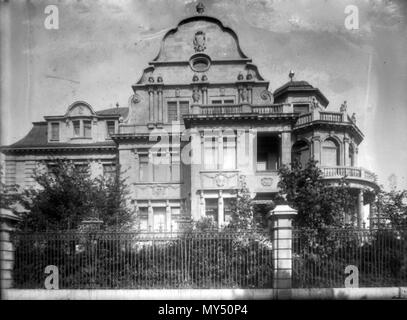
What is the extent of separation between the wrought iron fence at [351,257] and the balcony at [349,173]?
1192 cm

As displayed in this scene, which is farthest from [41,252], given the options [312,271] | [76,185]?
[312,271]

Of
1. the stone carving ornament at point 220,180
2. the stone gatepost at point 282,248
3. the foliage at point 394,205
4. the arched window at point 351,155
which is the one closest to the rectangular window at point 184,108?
the stone carving ornament at point 220,180

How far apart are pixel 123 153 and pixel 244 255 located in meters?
17.3

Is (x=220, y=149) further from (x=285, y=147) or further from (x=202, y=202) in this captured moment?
(x=285, y=147)

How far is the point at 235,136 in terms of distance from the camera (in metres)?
27.4

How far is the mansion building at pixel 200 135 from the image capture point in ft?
89.1

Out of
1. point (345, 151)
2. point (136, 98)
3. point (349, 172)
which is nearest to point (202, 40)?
point (136, 98)

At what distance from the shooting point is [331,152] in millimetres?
A: 28547

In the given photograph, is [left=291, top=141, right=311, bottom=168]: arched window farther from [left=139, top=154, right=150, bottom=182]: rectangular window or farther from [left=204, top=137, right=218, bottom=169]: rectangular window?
[left=139, top=154, right=150, bottom=182]: rectangular window

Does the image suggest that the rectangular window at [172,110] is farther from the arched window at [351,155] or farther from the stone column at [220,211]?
the arched window at [351,155]

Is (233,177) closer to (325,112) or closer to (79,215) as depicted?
(325,112)

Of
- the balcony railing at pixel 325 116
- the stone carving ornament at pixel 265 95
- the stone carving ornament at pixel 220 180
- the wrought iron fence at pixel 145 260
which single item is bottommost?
the wrought iron fence at pixel 145 260
